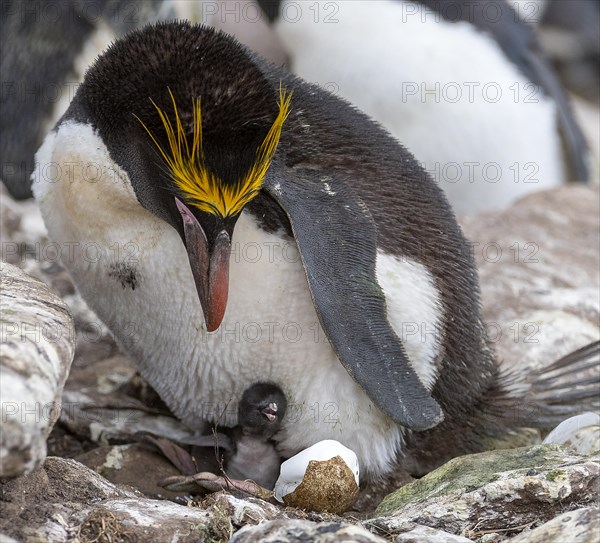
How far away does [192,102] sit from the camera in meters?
2.18

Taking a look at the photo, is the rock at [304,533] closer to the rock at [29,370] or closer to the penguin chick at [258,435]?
the rock at [29,370]

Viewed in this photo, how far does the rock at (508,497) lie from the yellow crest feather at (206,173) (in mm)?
741

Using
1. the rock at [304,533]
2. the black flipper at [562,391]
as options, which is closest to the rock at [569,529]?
the rock at [304,533]

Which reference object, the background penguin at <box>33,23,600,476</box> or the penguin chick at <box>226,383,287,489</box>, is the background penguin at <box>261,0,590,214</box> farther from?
the penguin chick at <box>226,383,287,489</box>

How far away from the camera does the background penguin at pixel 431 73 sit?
4.84m

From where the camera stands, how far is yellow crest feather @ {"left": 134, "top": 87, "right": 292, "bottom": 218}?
219cm

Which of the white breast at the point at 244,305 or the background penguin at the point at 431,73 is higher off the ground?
the background penguin at the point at 431,73

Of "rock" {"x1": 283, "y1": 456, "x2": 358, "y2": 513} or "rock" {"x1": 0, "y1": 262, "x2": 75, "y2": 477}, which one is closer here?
"rock" {"x1": 0, "y1": 262, "x2": 75, "y2": 477}

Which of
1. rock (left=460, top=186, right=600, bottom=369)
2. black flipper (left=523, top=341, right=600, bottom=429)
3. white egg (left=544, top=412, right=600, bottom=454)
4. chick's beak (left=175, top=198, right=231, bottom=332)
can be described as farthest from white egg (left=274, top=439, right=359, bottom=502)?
rock (left=460, top=186, right=600, bottom=369)

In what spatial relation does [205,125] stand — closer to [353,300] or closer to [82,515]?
[353,300]

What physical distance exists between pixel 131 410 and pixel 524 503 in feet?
4.41

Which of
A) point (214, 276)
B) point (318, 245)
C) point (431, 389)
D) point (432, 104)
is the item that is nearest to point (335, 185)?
point (318, 245)

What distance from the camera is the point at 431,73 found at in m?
4.82

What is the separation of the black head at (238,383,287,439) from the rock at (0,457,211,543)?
583 mm
